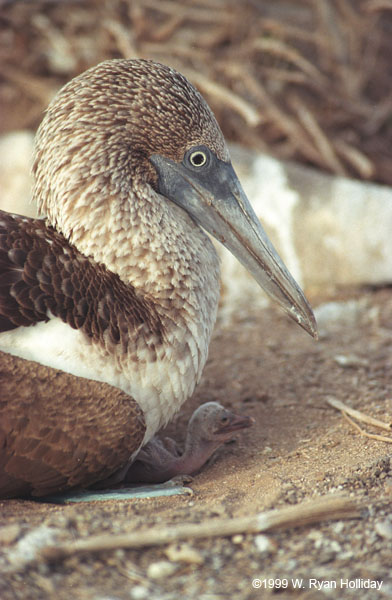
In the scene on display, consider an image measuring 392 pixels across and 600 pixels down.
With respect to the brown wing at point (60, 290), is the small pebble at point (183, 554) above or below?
below

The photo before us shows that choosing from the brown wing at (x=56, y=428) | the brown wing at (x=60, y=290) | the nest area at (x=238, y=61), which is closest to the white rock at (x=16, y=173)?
the nest area at (x=238, y=61)

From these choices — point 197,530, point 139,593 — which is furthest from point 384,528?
point 139,593

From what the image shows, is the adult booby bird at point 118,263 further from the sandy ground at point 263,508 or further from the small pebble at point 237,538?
the small pebble at point 237,538

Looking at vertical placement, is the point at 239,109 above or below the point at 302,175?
above

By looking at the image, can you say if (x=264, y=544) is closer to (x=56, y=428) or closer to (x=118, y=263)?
(x=56, y=428)

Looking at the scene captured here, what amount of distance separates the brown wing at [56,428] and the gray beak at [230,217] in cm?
97

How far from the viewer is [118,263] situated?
131 inches

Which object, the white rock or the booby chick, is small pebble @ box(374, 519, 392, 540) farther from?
the white rock

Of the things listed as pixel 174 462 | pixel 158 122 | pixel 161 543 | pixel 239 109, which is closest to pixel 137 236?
pixel 158 122

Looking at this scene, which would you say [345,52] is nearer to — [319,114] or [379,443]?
[319,114]

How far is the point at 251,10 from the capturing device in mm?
6773

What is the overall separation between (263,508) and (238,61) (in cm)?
482

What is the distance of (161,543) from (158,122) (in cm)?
182

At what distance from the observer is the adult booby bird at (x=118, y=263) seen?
297cm
